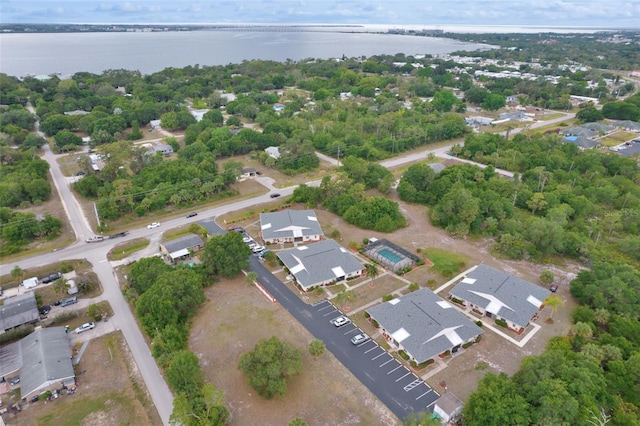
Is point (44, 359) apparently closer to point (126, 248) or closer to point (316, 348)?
point (126, 248)

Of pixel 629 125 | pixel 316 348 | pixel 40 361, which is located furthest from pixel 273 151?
pixel 629 125

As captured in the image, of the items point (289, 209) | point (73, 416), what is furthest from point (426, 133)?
point (73, 416)

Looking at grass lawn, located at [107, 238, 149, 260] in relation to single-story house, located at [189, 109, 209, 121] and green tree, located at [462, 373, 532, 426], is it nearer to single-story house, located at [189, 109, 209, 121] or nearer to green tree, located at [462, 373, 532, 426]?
green tree, located at [462, 373, 532, 426]

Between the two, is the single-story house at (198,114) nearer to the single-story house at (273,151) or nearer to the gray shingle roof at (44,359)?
the single-story house at (273,151)

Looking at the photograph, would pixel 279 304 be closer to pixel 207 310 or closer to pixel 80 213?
pixel 207 310

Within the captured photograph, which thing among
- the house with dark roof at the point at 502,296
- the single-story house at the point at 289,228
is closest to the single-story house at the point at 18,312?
the single-story house at the point at 289,228

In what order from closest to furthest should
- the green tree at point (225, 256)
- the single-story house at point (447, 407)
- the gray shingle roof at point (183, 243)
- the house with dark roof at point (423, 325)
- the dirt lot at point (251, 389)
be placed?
1. the single-story house at point (447, 407)
2. the dirt lot at point (251, 389)
3. the house with dark roof at point (423, 325)
4. the green tree at point (225, 256)
5. the gray shingle roof at point (183, 243)

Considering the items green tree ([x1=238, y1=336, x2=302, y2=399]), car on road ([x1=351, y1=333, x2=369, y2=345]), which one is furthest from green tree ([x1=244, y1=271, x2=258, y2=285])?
car on road ([x1=351, y1=333, x2=369, y2=345])
